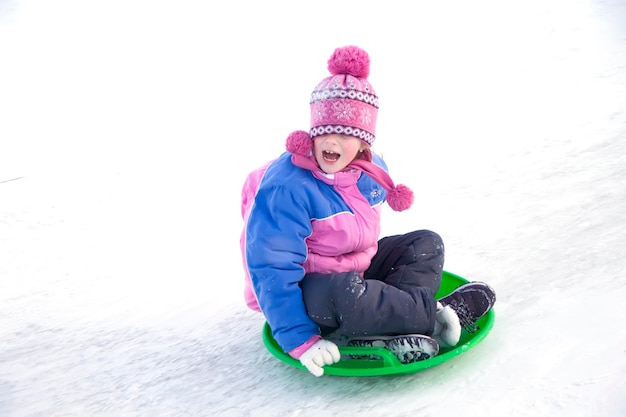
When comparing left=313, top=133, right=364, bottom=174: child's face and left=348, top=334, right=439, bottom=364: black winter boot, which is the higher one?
left=313, top=133, right=364, bottom=174: child's face

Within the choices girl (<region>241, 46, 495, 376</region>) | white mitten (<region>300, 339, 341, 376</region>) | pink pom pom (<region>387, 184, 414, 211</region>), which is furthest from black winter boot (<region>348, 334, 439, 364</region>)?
pink pom pom (<region>387, 184, 414, 211</region>)

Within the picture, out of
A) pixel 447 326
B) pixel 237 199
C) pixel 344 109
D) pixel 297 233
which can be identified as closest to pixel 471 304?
pixel 447 326

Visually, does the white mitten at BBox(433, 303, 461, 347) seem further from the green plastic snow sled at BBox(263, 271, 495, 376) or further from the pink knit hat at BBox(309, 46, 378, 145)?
the pink knit hat at BBox(309, 46, 378, 145)

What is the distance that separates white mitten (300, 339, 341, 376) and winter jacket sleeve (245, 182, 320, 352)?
1.8 inches

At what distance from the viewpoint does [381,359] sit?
1.90 metres

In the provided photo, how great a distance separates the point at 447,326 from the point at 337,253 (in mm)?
338

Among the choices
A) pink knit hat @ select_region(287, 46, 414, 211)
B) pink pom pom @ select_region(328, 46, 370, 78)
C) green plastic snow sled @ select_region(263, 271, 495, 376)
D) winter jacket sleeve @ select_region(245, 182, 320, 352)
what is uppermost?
pink pom pom @ select_region(328, 46, 370, 78)

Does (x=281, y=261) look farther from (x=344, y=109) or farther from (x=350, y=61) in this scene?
(x=350, y=61)

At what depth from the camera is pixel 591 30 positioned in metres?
6.45

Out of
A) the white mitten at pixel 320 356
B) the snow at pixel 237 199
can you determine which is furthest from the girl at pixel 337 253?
the snow at pixel 237 199

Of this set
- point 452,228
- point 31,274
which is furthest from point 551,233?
point 31,274

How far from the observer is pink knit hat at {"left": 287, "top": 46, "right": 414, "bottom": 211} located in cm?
188

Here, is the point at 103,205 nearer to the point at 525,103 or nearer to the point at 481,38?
the point at 525,103

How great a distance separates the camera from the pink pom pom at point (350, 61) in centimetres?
191
